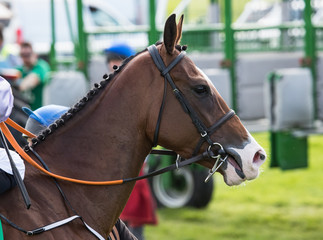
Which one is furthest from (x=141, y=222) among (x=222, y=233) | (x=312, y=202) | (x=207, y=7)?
(x=207, y=7)

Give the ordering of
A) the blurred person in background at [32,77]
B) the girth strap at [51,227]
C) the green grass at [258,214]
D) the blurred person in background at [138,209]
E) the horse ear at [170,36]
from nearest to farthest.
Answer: the girth strap at [51,227]
the horse ear at [170,36]
the blurred person in background at [138,209]
the green grass at [258,214]
the blurred person in background at [32,77]

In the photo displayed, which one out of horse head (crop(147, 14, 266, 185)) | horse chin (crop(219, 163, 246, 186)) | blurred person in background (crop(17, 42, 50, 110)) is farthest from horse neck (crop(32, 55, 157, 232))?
blurred person in background (crop(17, 42, 50, 110))

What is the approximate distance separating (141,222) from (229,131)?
2674mm

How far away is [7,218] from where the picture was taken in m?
2.75

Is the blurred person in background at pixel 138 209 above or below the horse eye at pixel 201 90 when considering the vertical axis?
below

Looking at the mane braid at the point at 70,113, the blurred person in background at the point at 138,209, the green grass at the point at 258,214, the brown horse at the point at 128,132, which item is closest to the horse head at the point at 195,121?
the brown horse at the point at 128,132

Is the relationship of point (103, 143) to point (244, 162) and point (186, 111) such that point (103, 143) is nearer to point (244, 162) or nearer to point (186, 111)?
point (186, 111)

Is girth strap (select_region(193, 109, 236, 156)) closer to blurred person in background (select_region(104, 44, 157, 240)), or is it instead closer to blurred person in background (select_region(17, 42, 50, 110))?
blurred person in background (select_region(104, 44, 157, 240))

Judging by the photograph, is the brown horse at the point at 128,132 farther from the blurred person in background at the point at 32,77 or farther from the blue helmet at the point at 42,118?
the blurred person in background at the point at 32,77

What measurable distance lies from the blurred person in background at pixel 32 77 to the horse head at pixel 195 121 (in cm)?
504

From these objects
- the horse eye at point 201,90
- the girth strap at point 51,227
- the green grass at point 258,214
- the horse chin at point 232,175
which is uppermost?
the horse eye at point 201,90

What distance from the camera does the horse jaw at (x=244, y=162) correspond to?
3012mm

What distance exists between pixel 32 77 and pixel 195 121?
5421 millimetres

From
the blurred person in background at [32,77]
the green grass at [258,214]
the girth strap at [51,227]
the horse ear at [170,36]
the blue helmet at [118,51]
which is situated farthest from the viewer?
the blurred person in background at [32,77]
